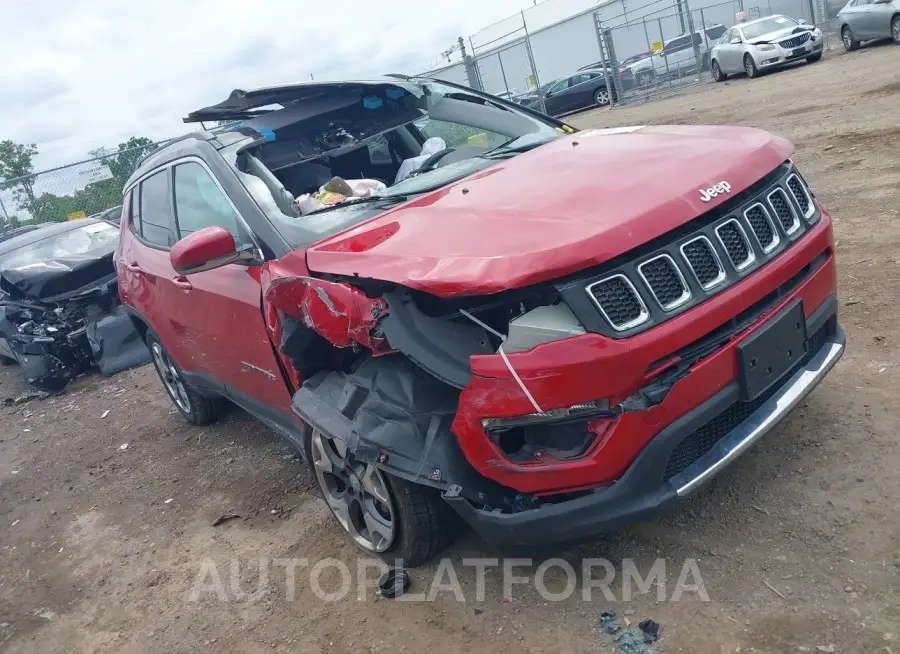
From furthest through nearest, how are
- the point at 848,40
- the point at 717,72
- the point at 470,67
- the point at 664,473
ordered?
1. the point at 470,67
2. the point at 717,72
3. the point at 848,40
4. the point at 664,473

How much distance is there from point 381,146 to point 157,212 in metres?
1.43

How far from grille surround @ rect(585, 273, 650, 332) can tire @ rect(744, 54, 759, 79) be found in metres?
17.0

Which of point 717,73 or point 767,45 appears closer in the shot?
point 767,45

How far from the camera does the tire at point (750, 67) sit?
17.0 metres

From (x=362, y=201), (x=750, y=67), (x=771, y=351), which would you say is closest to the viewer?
(x=771, y=351)

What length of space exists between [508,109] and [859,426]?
2.38 m

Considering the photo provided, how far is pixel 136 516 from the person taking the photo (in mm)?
4293

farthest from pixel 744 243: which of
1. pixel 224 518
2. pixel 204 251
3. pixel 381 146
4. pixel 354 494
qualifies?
pixel 224 518

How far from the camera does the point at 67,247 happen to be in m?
8.18

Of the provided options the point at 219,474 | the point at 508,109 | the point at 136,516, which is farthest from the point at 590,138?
the point at 136,516

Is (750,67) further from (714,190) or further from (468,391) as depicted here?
(468,391)

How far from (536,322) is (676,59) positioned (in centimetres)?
2019

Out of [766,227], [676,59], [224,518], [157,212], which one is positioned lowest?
[224,518]

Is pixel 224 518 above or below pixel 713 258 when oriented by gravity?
below
